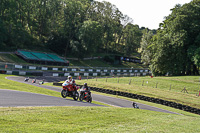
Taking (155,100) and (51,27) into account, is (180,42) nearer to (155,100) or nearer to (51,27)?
(155,100)

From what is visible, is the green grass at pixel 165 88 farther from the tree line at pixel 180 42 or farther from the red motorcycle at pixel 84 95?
the red motorcycle at pixel 84 95

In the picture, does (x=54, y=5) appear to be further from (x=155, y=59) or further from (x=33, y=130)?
(x=33, y=130)

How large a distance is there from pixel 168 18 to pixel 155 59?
15.2m

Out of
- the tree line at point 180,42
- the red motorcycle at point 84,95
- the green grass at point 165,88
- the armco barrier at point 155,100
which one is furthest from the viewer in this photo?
the tree line at point 180,42

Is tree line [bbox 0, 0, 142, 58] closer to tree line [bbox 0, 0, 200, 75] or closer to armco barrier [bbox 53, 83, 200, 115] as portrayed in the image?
tree line [bbox 0, 0, 200, 75]

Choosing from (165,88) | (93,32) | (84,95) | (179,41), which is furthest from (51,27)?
(84,95)

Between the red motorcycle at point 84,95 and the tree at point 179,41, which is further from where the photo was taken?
Result: the tree at point 179,41

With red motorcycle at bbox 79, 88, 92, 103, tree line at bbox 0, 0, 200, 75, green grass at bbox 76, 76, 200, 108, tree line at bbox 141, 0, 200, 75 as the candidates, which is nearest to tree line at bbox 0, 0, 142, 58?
tree line at bbox 0, 0, 200, 75

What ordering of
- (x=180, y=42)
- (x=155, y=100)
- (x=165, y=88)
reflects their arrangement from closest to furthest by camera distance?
(x=155, y=100) → (x=165, y=88) → (x=180, y=42)

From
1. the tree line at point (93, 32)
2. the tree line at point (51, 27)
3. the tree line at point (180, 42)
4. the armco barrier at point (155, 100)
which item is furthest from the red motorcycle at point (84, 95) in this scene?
the tree line at point (51, 27)

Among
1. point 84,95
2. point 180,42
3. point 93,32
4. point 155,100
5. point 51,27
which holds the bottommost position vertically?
point 155,100

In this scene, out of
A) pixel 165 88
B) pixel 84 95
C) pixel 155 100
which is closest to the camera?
pixel 84 95

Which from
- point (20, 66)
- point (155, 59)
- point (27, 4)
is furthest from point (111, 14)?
point (20, 66)

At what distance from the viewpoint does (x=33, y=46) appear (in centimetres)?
7488
